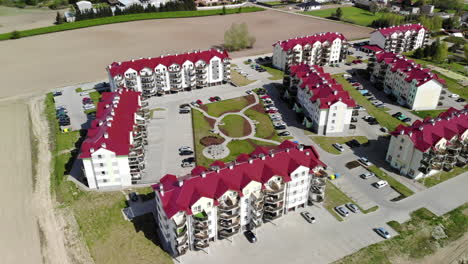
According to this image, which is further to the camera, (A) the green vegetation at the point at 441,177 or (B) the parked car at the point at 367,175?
(B) the parked car at the point at 367,175

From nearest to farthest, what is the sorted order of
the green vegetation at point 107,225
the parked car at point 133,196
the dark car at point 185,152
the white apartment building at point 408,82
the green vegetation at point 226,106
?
1. the green vegetation at point 107,225
2. the parked car at point 133,196
3. the dark car at point 185,152
4. the white apartment building at point 408,82
5. the green vegetation at point 226,106

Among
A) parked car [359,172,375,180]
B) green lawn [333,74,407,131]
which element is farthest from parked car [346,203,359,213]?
green lawn [333,74,407,131]

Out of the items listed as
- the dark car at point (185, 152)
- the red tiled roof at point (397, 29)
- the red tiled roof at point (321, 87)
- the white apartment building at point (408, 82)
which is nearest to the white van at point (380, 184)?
the red tiled roof at point (321, 87)

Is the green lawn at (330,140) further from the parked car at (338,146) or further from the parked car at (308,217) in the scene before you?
the parked car at (308,217)

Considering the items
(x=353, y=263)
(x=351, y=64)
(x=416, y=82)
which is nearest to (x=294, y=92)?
(x=416, y=82)

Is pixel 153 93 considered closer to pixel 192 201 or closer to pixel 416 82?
pixel 192 201

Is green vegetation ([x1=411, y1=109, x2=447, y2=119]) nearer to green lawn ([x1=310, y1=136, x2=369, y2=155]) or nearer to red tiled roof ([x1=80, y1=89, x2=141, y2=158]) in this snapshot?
green lawn ([x1=310, y1=136, x2=369, y2=155])
